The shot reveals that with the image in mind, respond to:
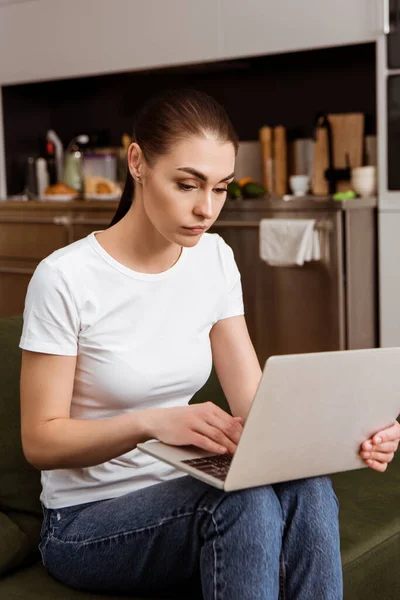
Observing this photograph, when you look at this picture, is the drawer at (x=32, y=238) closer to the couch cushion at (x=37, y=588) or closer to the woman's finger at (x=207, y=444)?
the couch cushion at (x=37, y=588)

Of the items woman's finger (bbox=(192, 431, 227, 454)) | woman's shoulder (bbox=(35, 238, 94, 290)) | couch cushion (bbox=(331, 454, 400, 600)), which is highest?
woman's shoulder (bbox=(35, 238, 94, 290))

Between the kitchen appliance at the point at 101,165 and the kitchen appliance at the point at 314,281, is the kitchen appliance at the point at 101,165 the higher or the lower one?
the higher one

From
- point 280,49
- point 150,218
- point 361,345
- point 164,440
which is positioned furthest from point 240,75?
point 164,440

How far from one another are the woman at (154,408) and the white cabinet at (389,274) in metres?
2.21

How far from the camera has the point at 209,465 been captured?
1.26 metres

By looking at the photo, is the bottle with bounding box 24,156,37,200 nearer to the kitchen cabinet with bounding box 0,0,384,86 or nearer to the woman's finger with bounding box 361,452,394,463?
the kitchen cabinet with bounding box 0,0,384,86

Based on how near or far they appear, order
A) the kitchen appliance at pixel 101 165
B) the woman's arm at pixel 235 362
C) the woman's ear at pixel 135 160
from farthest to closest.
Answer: the kitchen appliance at pixel 101 165, the woman's arm at pixel 235 362, the woman's ear at pixel 135 160

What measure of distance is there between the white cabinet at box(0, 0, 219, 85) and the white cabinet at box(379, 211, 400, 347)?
116cm

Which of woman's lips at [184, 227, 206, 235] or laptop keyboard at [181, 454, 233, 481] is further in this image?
woman's lips at [184, 227, 206, 235]

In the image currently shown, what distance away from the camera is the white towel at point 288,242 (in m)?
3.71

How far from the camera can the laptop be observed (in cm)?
116

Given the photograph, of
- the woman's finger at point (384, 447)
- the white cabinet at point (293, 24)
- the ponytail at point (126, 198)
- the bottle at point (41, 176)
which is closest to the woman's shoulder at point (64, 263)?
the ponytail at point (126, 198)

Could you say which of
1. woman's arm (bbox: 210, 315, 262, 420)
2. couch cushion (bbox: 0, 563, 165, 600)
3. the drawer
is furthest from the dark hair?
the drawer

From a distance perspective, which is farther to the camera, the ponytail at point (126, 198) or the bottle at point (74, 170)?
the bottle at point (74, 170)
